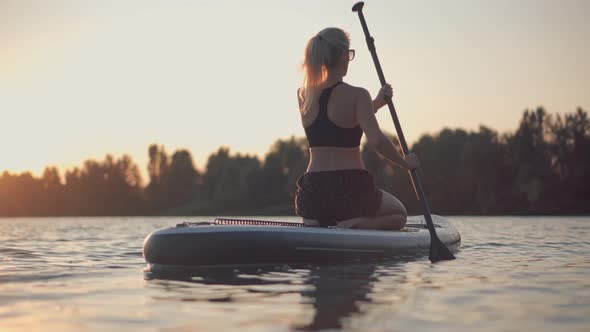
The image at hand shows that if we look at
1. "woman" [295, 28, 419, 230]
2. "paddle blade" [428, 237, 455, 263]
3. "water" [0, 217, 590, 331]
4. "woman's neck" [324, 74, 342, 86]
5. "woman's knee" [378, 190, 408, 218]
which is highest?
"woman's neck" [324, 74, 342, 86]

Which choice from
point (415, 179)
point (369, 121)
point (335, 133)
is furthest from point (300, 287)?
point (415, 179)

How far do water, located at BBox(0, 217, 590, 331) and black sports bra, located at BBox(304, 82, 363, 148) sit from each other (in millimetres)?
1085

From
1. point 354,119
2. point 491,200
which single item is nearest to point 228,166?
point 491,200

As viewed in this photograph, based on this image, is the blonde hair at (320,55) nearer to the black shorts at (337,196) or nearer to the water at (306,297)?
the black shorts at (337,196)

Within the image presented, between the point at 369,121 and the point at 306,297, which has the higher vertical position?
the point at 369,121

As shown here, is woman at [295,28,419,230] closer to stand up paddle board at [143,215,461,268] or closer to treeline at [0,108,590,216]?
stand up paddle board at [143,215,461,268]

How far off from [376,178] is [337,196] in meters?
57.4

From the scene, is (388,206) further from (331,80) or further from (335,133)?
(331,80)

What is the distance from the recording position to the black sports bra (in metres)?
5.99

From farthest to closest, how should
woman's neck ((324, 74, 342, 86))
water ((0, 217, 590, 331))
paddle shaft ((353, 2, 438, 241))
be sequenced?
paddle shaft ((353, 2, 438, 241)), woman's neck ((324, 74, 342, 86)), water ((0, 217, 590, 331))

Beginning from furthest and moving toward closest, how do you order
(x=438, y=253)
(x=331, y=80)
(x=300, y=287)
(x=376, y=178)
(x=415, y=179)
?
(x=376, y=178), (x=415, y=179), (x=438, y=253), (x=331, y=80), (x=300, y=287)

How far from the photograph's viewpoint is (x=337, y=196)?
20.1 feet

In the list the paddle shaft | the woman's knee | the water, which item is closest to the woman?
the woman's knee

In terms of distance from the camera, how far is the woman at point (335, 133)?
5977 millimetres
